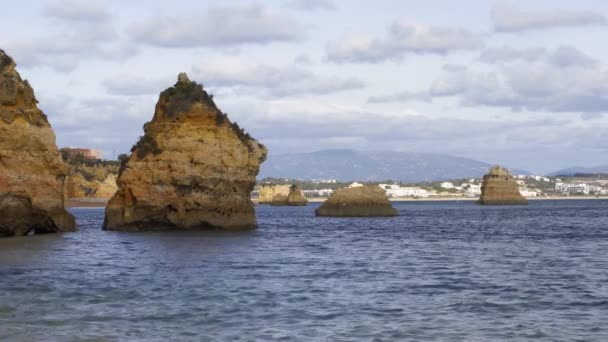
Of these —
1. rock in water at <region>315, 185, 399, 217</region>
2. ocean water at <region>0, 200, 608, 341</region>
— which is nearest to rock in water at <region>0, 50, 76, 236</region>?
ocean water at <region>0, 200, 608, 341</region>

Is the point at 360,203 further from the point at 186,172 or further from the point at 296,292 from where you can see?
the point at 296,292

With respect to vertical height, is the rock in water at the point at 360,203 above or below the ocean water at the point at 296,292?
above

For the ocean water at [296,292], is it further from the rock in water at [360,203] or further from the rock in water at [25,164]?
the rock in water at [360,203]

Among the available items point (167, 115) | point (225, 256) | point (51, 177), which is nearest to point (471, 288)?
point (225, 256)

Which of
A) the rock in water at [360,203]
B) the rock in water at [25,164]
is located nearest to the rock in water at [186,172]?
the rock in water at [25,164]

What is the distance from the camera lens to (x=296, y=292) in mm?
28688

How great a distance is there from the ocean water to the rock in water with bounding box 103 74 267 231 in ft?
36.7

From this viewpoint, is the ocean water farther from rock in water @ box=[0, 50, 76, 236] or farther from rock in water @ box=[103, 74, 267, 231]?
rock in water @ box=[103, 74, 267, 231]

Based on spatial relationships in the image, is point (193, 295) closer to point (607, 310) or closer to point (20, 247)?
point (607, 310)

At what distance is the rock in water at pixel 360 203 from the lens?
11338 cm

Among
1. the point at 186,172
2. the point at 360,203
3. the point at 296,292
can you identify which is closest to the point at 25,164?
the point at 186,172

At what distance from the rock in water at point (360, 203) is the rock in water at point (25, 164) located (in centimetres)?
6002

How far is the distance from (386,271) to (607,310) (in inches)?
492

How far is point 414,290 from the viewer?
96.1ft
